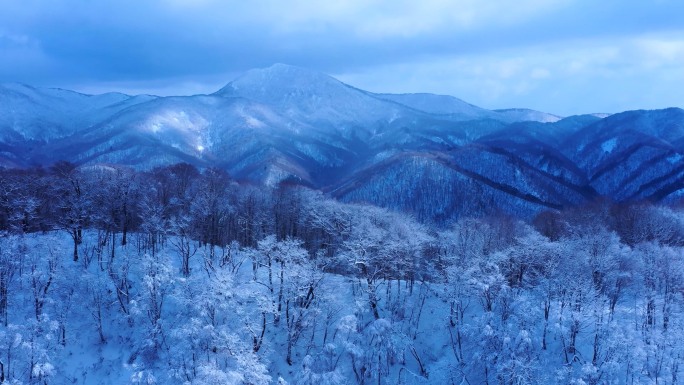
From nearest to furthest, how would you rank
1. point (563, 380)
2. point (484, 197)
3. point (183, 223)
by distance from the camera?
point (563, 380)
point (183, 223)
point (484, 197)

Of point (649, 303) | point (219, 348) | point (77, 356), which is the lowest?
point (77, 356)

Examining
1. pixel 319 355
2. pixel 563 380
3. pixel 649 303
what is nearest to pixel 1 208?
pixel 319 355

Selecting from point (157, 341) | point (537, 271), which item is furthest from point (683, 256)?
point (157, 341)

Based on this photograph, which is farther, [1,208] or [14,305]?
[1,208]

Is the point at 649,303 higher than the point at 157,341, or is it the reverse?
the point at 649,303

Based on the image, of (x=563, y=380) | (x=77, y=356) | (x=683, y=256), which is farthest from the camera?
(x=683, y=256)

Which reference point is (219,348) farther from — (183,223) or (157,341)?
(183,223)
